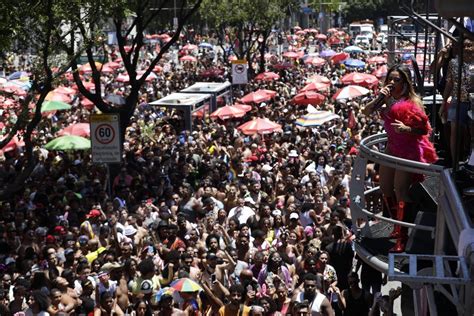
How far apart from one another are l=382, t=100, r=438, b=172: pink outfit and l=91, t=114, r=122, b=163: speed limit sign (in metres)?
10.9

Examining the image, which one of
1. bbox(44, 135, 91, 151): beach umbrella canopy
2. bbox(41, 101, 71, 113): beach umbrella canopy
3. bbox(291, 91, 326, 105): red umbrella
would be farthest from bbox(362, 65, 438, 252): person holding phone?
bbox(291, 91, 326, 105): red umbrella

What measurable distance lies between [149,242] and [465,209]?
338 inches

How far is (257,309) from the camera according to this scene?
9086 millimetres

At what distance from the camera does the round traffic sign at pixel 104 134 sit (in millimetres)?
17328

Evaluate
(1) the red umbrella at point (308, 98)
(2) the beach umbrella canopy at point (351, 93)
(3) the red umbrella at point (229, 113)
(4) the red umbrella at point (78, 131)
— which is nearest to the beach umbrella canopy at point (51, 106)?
(3) the red umbrella at point (229, 113)

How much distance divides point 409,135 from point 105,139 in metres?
11.2

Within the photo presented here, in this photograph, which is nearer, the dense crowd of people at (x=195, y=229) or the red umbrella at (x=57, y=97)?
the dense crowd of people at (x=195, y=229)

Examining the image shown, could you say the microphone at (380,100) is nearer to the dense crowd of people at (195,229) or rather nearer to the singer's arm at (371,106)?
the singer's arm at (371,106)

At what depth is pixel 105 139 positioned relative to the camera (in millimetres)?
17375

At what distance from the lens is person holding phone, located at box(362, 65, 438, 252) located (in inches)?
261

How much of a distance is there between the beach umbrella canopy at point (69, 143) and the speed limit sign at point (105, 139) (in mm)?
2531

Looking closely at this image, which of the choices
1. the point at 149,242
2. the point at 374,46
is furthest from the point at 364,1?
the point at 149,242

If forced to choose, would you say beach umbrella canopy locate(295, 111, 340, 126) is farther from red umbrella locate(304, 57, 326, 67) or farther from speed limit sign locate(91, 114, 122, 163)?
red umbrella locate(304, 57, 326, 67)

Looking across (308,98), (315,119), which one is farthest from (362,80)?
(315,119)
